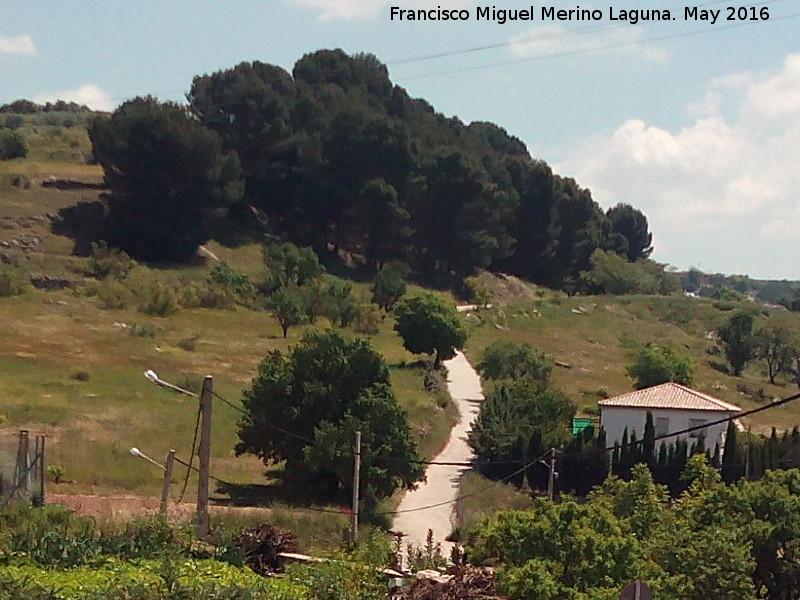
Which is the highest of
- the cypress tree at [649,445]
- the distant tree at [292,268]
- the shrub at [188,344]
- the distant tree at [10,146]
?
the distant tree at [10,146]

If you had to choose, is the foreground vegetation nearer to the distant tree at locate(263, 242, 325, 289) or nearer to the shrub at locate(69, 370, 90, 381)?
the shrub at locate(69, 370, 90, 381)

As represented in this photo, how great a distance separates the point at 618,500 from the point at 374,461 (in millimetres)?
7507

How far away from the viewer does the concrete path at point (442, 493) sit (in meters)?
26.5

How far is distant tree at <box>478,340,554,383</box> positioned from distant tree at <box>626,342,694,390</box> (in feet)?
14.6

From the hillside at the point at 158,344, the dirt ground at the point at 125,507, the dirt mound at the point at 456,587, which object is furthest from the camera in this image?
the hillside at the point at 158,344

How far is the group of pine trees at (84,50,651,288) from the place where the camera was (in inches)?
2584

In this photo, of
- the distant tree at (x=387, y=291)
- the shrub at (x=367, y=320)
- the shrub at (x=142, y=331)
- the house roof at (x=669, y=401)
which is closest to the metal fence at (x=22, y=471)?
the house roof at (x=669, y=401)

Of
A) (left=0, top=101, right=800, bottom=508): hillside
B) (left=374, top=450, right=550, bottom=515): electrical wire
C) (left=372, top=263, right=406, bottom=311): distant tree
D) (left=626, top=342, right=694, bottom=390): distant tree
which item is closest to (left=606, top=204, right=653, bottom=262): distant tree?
(left=0, top=101, right=800, bottom=508): hillside

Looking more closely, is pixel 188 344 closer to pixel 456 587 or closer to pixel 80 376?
pixel 80 376

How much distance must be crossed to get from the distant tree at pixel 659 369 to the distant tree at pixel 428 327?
952cm

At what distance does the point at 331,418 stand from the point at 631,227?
99.7 m

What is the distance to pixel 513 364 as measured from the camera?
2053 inches

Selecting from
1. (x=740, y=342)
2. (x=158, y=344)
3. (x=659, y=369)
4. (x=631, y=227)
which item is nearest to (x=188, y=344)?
(x=158, y=344)

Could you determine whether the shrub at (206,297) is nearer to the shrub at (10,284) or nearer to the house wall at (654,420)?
the shrub at (10,284)
